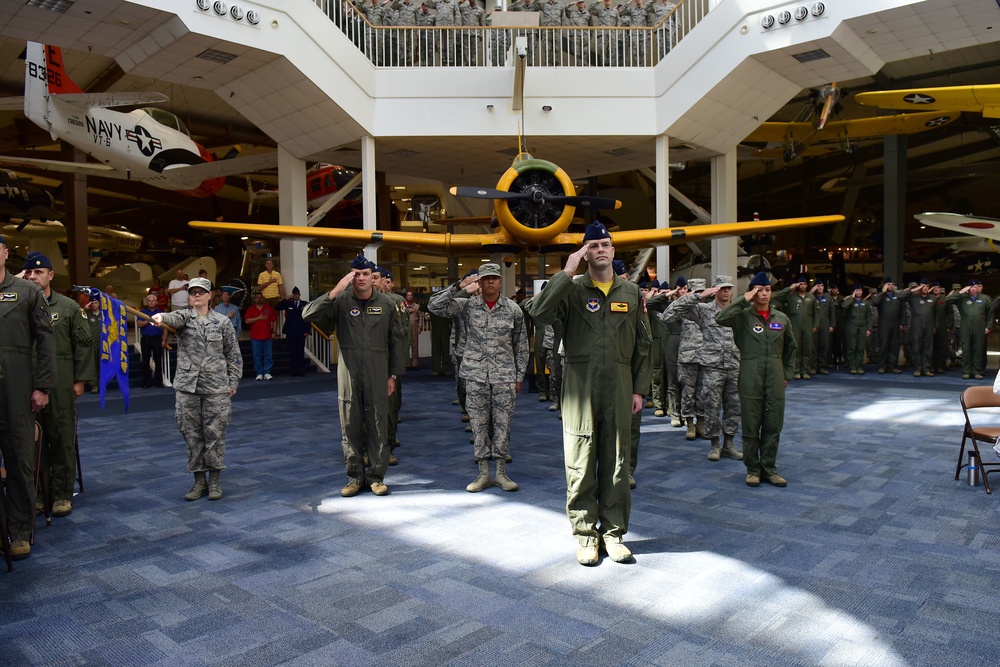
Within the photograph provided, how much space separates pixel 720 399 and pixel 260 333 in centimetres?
946

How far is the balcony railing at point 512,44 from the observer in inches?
557

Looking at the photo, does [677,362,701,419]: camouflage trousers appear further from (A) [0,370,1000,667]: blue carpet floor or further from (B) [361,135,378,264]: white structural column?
(B) [361,135,378,264]: white structural column

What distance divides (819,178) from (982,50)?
451 inches

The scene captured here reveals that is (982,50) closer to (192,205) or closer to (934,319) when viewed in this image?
(934,319)

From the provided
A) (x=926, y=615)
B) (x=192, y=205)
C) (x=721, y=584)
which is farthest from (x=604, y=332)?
(x=192, y=205)

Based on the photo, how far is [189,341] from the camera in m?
5.15

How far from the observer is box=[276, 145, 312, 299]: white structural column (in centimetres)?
1533

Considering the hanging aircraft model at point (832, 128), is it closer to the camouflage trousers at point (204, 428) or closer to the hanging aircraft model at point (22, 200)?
the camouflage trousers at point (204, 428)

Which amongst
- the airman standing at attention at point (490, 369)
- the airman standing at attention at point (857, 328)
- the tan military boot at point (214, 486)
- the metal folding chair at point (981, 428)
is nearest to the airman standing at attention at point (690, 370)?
the airman standing at attention at point (490, 369)

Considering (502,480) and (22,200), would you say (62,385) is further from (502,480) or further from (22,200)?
(22,200)

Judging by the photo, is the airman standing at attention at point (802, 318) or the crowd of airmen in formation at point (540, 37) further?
the crowd of airmen in formation at point (540, 37)

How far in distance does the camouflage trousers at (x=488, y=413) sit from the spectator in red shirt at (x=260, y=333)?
8.65 m

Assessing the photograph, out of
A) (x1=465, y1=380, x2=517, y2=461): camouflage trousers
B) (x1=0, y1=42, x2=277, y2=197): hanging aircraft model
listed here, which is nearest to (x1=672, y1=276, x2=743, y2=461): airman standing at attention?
(x1=465, y1=380, x2=517, y2=461): camouflage trousers

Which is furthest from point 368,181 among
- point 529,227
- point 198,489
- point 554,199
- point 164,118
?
point 198,489
